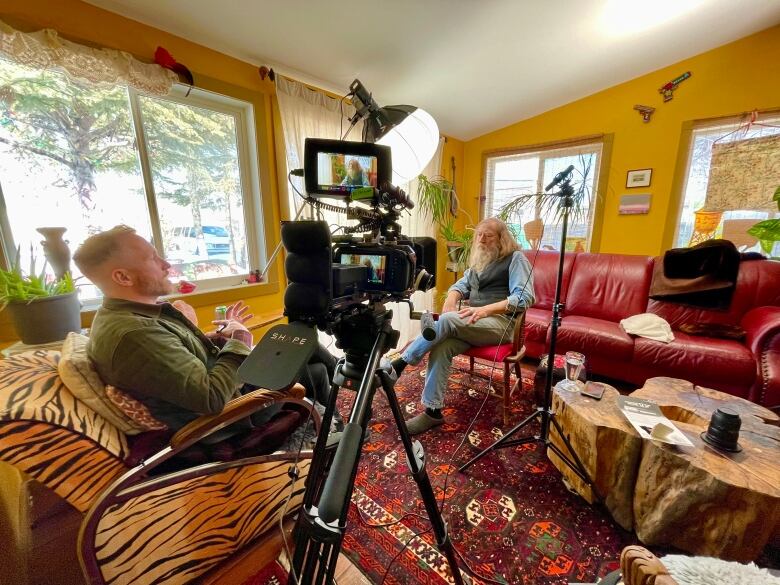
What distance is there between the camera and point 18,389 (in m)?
0.65

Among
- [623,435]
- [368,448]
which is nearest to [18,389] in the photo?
[368,448]

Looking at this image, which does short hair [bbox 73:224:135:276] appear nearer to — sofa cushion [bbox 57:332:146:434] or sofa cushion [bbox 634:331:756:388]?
sofa cushion [bbox 57:332:146:434]

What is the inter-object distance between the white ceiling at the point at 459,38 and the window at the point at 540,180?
57 centimetres

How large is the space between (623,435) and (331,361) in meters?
1.26

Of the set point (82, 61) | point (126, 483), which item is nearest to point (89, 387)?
point (126, 483)

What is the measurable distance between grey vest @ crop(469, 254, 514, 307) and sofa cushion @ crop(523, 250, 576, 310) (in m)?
0.86

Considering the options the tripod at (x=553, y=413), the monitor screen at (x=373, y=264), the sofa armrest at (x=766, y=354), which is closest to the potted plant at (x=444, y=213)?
the tripod at (x=553, y=413)

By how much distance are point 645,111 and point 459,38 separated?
6.48 ft

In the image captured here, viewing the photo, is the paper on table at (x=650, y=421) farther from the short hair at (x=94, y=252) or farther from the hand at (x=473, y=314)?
the short hair at (x=94, y=252)

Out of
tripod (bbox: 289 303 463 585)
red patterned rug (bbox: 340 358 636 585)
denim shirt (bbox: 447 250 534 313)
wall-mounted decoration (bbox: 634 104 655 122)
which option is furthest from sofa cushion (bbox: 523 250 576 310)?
tripod (bbox: 289 303 463 585)

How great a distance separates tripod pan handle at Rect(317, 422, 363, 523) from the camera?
0.36m

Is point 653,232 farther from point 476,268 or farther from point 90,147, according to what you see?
point 90,147

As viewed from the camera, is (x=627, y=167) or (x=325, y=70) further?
(x=627, y=167)

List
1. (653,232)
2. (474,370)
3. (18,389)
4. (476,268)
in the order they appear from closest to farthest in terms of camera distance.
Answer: (18,389)
(476,268)
(474,370)
(653,232)
